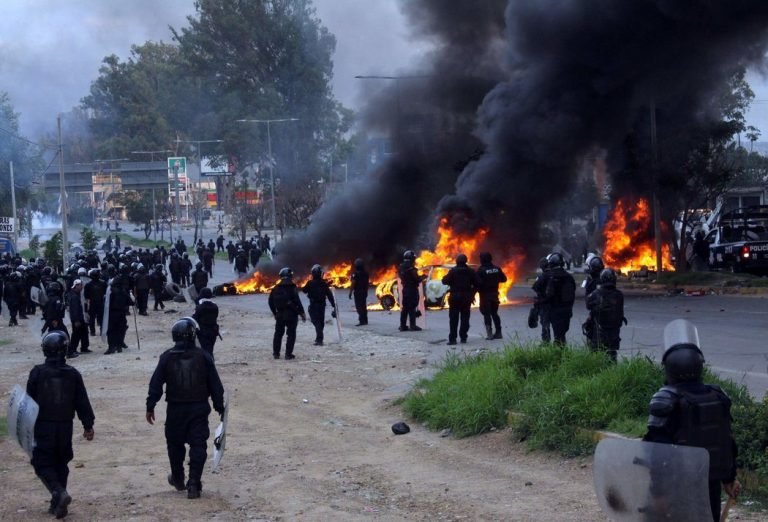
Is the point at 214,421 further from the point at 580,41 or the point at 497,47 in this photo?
the point at 497,47

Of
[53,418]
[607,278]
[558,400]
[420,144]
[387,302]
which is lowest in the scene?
[558,400]

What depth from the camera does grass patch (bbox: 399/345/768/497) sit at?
7613 millimetres

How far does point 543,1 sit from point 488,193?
17.6ft

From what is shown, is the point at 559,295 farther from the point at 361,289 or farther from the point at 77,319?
the point at 77,319

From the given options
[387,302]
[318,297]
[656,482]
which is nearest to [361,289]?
[318,297]

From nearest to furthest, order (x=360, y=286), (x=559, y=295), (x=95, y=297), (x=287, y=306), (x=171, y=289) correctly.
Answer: (x=559, y=295) < (x=287, y=306) < (x=95, y=297) < (x=360, y=286) < (x=171, y=289)

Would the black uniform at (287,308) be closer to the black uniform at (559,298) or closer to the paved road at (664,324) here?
the paved road at (664,324)

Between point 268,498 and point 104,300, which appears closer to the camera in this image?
point 268,498

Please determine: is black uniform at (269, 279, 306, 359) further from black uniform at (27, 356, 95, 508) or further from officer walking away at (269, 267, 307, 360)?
black uniform at (27, 356, 95, 508)

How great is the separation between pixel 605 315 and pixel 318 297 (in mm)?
7663

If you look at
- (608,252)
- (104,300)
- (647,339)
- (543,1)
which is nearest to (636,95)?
(543,1)

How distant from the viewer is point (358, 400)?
41.9 ft

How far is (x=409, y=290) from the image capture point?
19.3 meters

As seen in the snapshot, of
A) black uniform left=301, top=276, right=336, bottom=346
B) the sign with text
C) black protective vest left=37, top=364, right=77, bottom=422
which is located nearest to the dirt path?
black protective vest left=37, top=364, right=77, bottom=422
